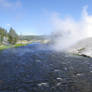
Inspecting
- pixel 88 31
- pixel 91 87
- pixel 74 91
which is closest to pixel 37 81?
pixel 74 91

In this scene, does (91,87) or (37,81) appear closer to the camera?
(91,87)

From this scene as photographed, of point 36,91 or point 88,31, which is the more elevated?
point 88,31

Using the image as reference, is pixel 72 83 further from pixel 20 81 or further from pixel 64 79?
pixel 20 81

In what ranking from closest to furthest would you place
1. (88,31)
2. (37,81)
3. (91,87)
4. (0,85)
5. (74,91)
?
(74,91)
(91,87)
(0,85)
(37,81)
(88,31)

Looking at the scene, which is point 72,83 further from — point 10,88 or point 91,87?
point 10,88

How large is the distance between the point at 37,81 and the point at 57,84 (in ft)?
9.27

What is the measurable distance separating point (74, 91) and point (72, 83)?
2.49m

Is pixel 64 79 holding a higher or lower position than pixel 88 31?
lower

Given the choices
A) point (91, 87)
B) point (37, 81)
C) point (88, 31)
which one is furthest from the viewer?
point (88, 31)

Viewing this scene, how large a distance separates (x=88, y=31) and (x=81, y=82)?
3631 inches

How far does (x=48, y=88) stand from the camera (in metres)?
14.2

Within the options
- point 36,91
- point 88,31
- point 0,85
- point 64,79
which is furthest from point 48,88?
point 88,31

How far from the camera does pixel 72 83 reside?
1560cm

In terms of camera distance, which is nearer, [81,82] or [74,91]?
[74,91]
